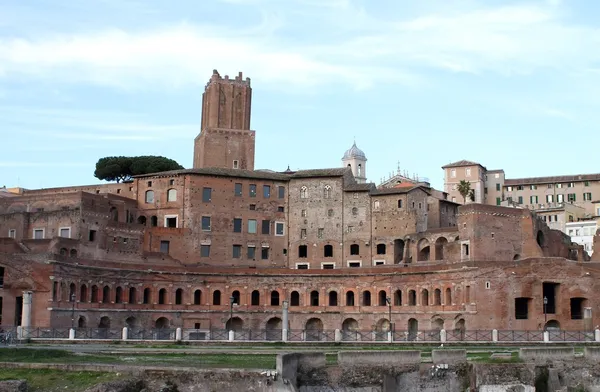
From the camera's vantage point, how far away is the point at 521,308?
7275 cm

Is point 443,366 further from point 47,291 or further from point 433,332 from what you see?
point 47,291

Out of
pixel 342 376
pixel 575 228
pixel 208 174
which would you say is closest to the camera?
pixel 342 376

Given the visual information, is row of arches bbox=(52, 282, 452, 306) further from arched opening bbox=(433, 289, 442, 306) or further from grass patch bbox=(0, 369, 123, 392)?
grass patch bbox=(0, 369, 123, 392)

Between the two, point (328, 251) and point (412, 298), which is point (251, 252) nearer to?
point (328, 251)

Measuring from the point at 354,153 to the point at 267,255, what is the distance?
51.0 meters

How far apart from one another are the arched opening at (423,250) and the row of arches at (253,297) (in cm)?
480

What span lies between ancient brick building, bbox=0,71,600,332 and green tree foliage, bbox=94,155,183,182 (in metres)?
11.7

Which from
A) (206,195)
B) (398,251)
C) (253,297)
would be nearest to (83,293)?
(253,297)

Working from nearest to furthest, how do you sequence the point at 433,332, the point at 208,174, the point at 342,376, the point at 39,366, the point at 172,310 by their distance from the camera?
the point at 39,366
the point at 342,376
the point at 433,332
the point at 172,310
the point at 208,174

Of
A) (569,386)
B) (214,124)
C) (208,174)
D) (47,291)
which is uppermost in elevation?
(214,124)

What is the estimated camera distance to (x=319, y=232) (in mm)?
87562

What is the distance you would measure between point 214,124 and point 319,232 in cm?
1707

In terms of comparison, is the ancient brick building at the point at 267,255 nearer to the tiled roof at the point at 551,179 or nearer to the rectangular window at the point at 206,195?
the rectangular window at the point at 206,195

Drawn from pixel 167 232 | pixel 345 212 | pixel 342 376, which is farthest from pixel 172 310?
pixel 342 376
